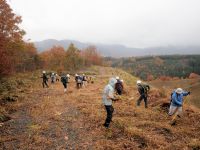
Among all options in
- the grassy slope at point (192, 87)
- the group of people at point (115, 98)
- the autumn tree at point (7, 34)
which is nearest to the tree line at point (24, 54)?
the autumn tree at point (7, 34)

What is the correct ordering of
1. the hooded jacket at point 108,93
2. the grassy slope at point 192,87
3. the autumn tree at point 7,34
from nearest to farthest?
the hooded jacket at point 108,93 → the autumn tree at point 7,34 → the grassy slope at point 192,87

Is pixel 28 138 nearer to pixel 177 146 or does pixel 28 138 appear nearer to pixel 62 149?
pixel 62 149

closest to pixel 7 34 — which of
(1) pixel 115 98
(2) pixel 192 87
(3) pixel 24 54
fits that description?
(1) pixel 115 98

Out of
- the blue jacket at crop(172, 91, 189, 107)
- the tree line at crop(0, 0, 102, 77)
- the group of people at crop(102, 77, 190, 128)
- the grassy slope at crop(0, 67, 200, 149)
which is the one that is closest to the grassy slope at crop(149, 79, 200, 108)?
the group of people at crop(102, 77, 190, 128)

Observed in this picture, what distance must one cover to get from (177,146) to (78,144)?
4.70m

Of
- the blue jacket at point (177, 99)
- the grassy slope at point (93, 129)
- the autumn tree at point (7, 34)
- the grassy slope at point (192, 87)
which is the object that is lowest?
the grassy slope at point (192, 87)

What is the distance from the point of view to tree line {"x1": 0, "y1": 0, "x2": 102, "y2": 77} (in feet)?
96.9

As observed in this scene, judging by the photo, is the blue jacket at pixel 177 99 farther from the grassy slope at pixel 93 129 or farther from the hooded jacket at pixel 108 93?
the hooded jacket at pixel 108 93

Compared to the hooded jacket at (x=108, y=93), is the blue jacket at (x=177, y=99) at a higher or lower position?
lower

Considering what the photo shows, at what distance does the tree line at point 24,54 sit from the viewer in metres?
29.5

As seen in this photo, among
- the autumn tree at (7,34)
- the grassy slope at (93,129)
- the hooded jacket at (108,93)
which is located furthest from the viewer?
the autumn tree at (7,34)

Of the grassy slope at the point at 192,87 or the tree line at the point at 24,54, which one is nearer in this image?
the tree line at the point at 24,54

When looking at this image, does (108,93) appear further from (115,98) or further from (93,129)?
(93,129)

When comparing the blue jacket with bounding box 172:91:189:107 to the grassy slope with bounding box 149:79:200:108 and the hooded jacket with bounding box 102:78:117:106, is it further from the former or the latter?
the grassy slope with bounding box 149:79:200:108
